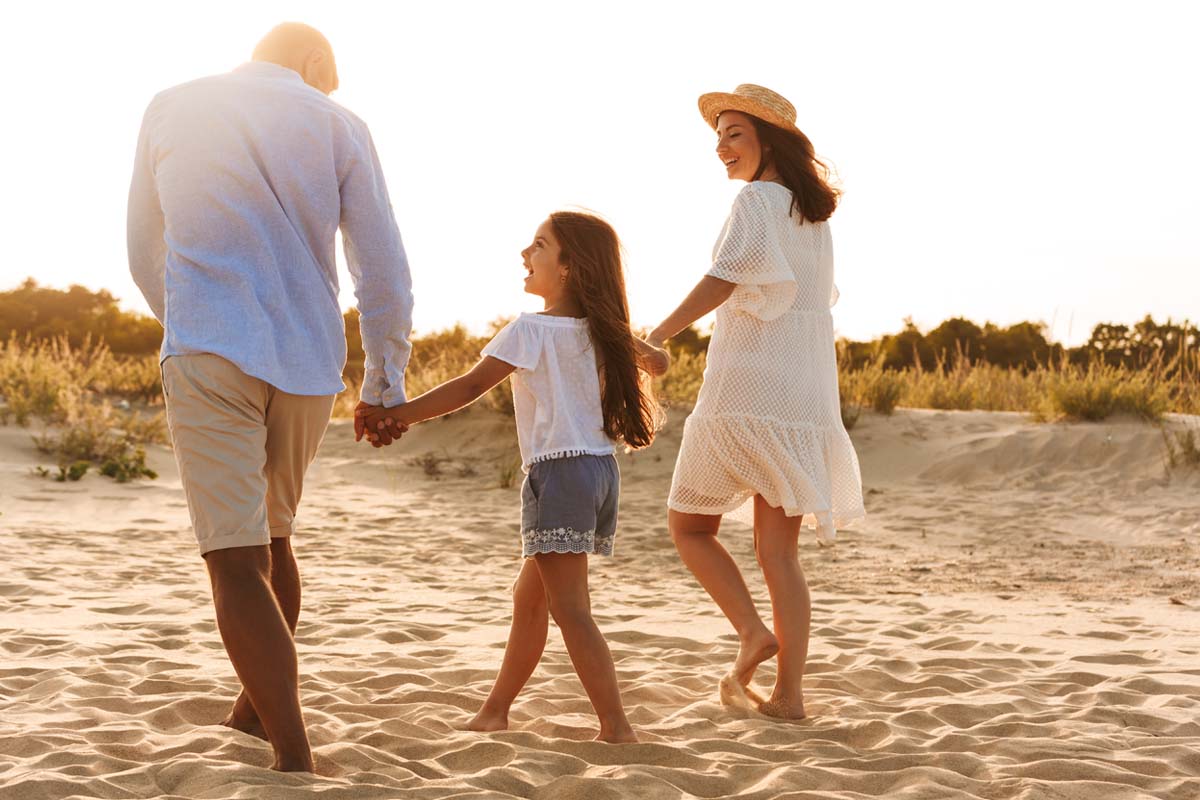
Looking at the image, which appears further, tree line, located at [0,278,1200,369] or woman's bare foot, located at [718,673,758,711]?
tree line, located at [0,278,1200,369]

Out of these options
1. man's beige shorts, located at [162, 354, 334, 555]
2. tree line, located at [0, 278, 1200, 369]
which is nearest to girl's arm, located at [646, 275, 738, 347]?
man's beige shorts, located at [162, 354, 334, 555]

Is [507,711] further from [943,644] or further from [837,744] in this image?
[943,644]

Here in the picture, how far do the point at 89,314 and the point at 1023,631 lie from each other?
30.5 metres

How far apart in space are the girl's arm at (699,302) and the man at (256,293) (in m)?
0.94

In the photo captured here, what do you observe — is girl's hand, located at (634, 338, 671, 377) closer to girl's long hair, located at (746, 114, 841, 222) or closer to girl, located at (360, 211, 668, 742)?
girl, located at (360, 211, 668, 742)

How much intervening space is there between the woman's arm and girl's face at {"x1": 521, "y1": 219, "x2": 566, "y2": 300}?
283mm

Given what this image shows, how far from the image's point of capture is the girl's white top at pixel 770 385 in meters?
4.03

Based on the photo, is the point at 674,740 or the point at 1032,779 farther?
the point at 674,740

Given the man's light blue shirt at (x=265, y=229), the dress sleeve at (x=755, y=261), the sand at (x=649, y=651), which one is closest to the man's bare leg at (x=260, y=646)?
the sand at (x=649, y=651)

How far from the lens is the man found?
3148 millimetres

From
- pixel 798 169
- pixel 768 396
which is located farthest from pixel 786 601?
pixel 798 169

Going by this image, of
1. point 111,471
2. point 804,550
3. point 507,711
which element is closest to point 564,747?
point 507,711

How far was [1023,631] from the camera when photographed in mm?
5992

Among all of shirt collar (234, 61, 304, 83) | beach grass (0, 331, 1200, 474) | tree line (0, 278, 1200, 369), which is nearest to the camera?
shirt collar (234, 61, 304, 83)
